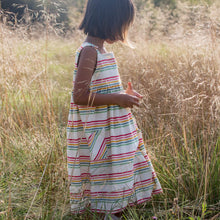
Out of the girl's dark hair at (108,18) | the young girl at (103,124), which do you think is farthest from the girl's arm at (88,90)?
the girl's dark hair at (108,18)

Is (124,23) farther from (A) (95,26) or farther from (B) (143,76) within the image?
(B) (143,76)

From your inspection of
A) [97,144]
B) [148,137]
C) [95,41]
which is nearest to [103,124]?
[97,144]

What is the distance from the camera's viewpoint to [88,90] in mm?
1419

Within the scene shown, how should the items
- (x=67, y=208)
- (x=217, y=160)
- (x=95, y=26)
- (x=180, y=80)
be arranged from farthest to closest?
(x=180, y=80), (x=217, y=160), (x=67, y=208), (x=95, y=26)

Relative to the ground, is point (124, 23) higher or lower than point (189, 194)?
higher

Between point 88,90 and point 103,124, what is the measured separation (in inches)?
7.1

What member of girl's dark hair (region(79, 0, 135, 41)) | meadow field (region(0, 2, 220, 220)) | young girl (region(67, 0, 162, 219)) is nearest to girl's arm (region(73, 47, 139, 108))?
young girl (region(67, 0, 162, 219))

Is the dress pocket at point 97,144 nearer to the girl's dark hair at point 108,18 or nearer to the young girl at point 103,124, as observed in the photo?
the young girl at point 103,124

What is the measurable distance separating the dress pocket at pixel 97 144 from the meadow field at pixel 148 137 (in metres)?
0.20

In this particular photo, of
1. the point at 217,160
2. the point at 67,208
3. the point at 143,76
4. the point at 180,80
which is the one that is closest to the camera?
the point at 67,208

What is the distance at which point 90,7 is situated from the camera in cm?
145

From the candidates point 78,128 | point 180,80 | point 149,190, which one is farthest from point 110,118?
point 180,80

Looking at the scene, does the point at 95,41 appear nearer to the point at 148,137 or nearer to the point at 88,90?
the point at 88,90

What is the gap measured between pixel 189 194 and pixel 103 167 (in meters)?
0.50
